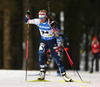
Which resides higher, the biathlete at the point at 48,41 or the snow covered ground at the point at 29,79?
the biathlete at the point at 48,41

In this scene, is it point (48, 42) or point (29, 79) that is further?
point (29, 79)

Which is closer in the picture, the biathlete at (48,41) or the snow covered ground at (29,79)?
the snow covered ground at (29,79)

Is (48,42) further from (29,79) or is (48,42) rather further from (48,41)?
(29,79)

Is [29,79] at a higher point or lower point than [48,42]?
lower

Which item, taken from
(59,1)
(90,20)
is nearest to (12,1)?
(59,1)

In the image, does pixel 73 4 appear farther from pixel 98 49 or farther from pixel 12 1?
pixel 98 49

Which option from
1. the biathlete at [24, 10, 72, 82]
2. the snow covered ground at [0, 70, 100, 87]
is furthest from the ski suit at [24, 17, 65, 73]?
the snow covered ground at [0, 70, 100, 87]

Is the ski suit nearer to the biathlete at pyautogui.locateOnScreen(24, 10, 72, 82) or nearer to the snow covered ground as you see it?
the biathlete at pyautogui.locateOnScreen(24, 10, 72, 82)

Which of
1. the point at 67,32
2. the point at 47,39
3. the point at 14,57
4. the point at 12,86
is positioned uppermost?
the point at 47,39

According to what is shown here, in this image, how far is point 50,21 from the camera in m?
8.78

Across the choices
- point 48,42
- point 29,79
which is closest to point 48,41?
point 48,42

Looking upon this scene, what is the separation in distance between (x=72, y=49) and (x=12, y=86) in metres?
21.3

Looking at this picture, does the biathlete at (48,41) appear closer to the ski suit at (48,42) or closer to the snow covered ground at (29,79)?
the ski suit at (48,42)

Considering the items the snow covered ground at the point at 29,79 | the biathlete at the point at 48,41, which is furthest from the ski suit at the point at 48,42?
A: the snow covered ground at the point at 29,79
